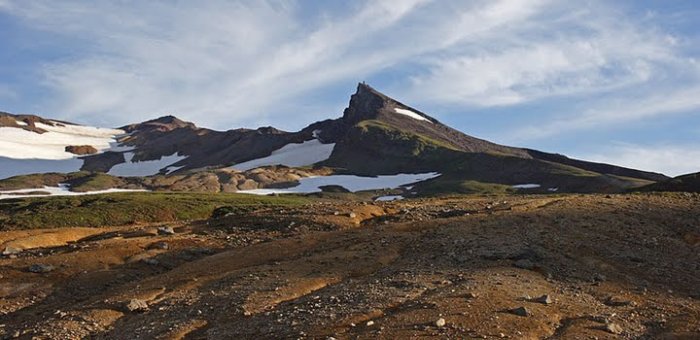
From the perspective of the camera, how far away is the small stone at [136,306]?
2261 centimetres

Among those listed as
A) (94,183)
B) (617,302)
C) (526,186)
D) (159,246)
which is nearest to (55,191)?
(94,183)

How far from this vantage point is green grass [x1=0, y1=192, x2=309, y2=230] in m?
68.6

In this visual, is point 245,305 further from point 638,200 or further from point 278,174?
point 278,174

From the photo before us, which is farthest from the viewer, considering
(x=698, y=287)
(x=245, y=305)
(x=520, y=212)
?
(x=520, y=212)

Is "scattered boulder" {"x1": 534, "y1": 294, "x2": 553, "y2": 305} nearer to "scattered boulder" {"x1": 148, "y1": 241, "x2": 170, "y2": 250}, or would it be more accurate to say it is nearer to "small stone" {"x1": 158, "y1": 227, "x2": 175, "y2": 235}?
"scattered boulder" {"x1": 148, "y1": 241, "x2": 170, "y2": 250}

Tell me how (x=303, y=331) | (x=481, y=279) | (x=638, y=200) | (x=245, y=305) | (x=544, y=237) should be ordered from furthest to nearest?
(x=638, y=200) < (x=544, y=237) < (x=481, y=279) < (x=245, y=305) < (x=303, y=331)

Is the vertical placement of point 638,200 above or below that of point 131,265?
above

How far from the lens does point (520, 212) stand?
3594cm

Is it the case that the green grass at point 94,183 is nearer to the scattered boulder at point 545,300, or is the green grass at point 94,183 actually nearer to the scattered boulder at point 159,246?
the scattered boulder at point 159,246

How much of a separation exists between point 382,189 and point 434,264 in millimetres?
→ 110674

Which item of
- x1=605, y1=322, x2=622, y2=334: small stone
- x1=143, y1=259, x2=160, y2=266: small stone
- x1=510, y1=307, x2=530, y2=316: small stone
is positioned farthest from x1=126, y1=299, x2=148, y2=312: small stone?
x1=605, y1=322, x2=622, y2=334: small stone

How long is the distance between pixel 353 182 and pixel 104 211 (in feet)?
260

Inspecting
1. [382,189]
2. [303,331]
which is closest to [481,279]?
[303,331]

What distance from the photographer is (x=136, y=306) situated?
74.5 ft
